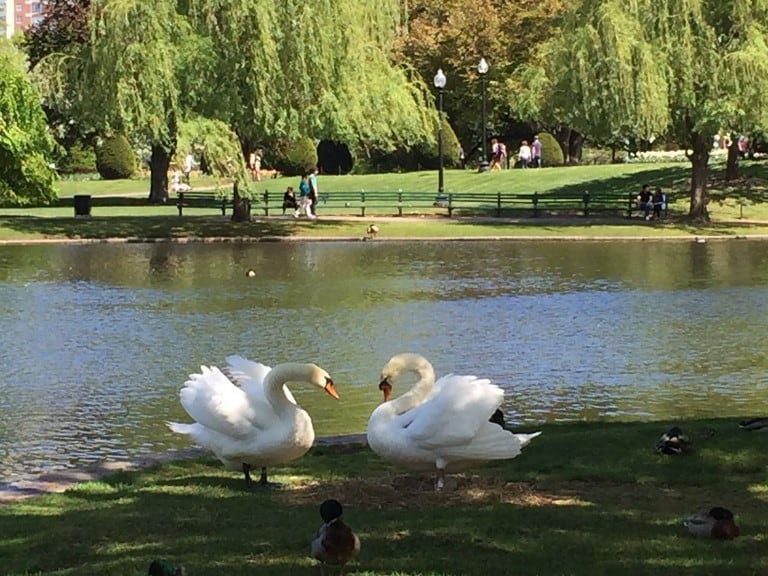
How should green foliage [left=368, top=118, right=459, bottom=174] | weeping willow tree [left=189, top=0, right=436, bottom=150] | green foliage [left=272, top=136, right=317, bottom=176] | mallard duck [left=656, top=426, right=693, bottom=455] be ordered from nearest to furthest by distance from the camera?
mallard duck [left=656, top=426, right=693, bottom=455]
weeping willow tree [left=189, top=0, right=436, bottom=150]
green foliage [left=368, top=118, right=459, bottom=174]
green foliage [left=272, top=136, right=317, bottom=176]

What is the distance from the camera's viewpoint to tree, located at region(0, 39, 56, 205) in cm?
3603

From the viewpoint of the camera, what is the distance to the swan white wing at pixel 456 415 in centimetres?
797

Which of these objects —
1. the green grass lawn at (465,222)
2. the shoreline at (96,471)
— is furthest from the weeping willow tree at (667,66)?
the shoreline at (96,471)

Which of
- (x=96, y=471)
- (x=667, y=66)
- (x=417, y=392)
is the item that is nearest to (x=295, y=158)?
(x=667, y=66)

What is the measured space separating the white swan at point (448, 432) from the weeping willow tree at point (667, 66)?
93.0 feet

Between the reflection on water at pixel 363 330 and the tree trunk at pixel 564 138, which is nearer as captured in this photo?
the reflection on water at pixel 363 330

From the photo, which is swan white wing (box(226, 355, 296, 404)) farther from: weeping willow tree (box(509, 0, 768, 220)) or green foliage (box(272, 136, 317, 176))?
green foliage (box(272, 136, 317, 176))

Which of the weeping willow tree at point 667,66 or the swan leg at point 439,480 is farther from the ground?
the weeping willow tree at point 667,66

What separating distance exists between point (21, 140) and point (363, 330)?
68.1ft

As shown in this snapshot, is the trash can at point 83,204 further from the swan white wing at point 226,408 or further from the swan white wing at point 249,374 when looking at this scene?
the swan white wing at point 226,408

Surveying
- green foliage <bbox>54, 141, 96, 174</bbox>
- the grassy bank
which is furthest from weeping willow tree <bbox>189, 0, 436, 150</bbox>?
green foliage <bbox>54, 141, 96, 174</bbox>

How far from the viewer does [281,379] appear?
27.6ft

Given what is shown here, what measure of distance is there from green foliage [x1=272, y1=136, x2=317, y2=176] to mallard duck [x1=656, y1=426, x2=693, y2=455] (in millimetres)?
51537

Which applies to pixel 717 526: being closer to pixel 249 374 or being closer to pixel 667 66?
pixel 249 374
